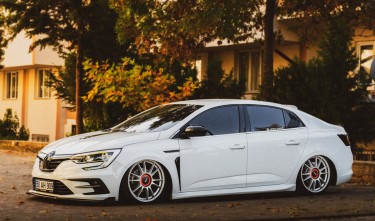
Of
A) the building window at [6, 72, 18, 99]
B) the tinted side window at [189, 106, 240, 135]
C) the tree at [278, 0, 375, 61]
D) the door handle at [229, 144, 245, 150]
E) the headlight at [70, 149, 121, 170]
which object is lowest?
the headlight at [70, 149, 121, 170]

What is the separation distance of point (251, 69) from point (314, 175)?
16618 millimetres

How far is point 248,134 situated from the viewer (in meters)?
11.8

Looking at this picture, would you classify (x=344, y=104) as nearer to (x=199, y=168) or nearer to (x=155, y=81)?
(x=155, y=81)

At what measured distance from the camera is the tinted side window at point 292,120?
40.9ft

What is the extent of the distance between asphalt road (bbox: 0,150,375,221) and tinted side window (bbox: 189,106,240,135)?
1.04 metres

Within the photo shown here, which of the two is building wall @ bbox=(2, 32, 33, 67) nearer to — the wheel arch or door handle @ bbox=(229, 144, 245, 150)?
door handle @ bbox=(229, 144, 245, 150)

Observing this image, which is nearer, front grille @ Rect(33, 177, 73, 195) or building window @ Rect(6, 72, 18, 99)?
front grille @ Rect(33, 177, 73, 195)

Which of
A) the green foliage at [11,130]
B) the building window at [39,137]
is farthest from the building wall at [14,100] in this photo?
the green foliage at [11,130]

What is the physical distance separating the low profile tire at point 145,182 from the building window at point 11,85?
33.5 m

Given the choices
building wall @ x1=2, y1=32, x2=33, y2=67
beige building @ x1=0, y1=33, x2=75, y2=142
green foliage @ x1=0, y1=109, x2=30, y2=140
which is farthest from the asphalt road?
building wall @ x1=2, y1=32, x2=33, y2=67

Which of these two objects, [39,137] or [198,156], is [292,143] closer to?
[198,156]

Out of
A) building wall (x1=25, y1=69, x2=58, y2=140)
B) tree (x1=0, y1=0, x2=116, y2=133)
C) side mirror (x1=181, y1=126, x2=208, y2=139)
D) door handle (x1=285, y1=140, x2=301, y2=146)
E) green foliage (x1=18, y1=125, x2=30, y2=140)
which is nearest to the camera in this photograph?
side mirror (x1=181, y1=126, x2=208, y2=139)

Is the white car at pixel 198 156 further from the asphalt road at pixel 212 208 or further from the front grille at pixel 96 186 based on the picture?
the asphalt road at pixel 212 208

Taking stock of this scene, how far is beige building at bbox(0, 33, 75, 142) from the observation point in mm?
38500
